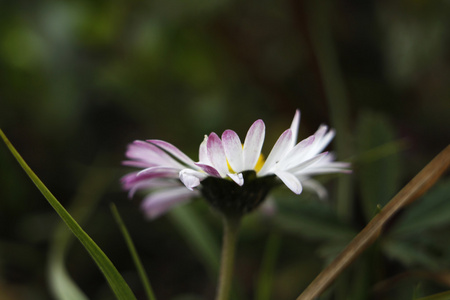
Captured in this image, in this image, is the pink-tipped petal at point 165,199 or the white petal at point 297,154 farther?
the pink-tipped petal at point 165,199

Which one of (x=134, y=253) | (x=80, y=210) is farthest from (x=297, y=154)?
(x=80, y=210)

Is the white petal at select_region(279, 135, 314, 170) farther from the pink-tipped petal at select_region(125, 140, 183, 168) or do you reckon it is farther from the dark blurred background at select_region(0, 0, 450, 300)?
the dark blurred background at select_region(0, 0, 450, 300)

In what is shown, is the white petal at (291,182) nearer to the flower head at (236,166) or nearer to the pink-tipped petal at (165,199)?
the flower head at (236,166)

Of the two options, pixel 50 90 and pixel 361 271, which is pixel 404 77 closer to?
pixel 361 271

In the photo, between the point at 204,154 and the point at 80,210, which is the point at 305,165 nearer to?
the point at 204,154

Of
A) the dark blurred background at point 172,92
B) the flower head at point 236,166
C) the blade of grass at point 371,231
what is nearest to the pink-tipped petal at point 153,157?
the flower head at point 236,166

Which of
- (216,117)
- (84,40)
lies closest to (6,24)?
(84,40)
